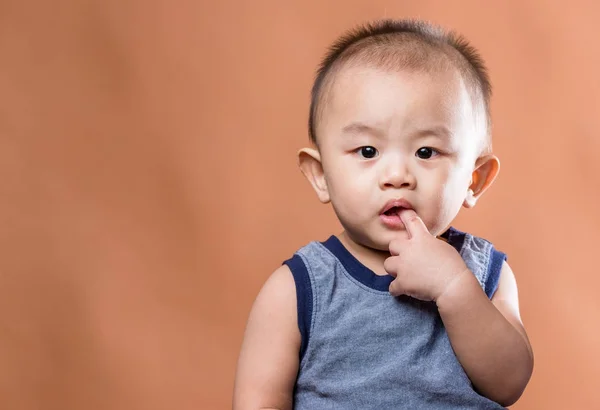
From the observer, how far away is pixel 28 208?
2.31 metres

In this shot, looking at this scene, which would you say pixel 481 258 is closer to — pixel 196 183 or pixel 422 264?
pixel 422 264

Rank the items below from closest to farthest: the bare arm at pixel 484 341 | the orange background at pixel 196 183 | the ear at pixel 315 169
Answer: the bare arm at pixel 484 341
the ear at pixel 315 169
the orange background at pixel 196 183

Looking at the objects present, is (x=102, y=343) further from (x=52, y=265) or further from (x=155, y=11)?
(x=155, y=11)

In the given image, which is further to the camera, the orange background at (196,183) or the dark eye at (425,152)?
the orange background at (196,183)

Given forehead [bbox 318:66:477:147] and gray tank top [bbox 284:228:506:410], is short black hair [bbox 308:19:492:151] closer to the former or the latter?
forehead [bbox 318:66:477:147]

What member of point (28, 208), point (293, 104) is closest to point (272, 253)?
point (293, 104)

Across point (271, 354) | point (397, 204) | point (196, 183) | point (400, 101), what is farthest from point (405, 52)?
point (196, 183)

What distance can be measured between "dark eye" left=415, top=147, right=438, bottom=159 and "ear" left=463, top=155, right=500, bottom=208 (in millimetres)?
140

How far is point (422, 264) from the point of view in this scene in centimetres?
148

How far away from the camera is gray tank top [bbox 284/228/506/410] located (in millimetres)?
1511

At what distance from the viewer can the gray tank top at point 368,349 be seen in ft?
4.96

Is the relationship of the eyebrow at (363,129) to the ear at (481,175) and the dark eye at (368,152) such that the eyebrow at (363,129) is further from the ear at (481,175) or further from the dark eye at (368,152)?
the ear at (481,175)

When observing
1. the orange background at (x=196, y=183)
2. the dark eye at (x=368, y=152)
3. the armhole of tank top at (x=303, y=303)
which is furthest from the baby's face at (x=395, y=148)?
the orange background at (x=196, y=183)

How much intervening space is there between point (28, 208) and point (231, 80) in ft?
1.81
